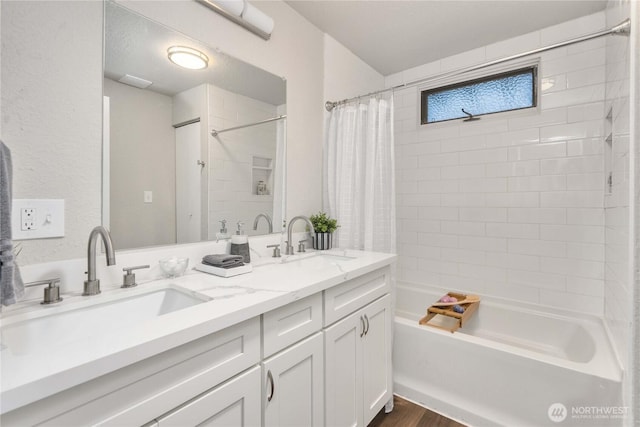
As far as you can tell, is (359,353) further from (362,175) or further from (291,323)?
(362,175)

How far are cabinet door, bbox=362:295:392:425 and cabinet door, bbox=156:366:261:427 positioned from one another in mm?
718

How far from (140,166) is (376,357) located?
59.3 inches

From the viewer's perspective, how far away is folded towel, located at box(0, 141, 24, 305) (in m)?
0.73

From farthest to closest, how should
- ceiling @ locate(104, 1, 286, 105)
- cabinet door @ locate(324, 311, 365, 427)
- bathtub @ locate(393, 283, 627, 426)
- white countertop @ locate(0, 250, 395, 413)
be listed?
bathtub @ locate(393, 283, 627, 426) < cabinet door @ locate(324, 311, 365, 427) < ceiling @ locate(104, 1, 286, 105) < white countertop @ locate(0, 250, 395, 413)

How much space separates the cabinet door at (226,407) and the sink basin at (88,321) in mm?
270

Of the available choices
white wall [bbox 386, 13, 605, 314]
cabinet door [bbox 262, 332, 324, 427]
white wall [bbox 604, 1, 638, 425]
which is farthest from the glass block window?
cabinet door [bbox 262, 332, 324, 427]

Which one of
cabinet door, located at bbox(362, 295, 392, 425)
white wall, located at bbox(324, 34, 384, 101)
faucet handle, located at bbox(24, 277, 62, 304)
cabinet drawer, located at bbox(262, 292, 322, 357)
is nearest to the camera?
faucet handle, located at bbox(24, 277, 62, 304)

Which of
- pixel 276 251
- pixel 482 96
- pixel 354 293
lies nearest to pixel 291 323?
pixel 354 293

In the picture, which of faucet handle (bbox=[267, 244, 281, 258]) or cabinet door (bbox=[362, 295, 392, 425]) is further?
faucet handle (bbox=[267, 244, 281, 258])

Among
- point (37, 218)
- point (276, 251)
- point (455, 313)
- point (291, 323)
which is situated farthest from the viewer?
point (455, 313)

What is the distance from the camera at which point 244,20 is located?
1580mm

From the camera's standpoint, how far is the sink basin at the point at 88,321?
79 cm

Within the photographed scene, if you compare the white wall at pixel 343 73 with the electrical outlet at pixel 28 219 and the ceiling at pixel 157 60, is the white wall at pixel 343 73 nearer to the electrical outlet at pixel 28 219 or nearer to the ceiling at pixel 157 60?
the ceiling at pixel 157 60

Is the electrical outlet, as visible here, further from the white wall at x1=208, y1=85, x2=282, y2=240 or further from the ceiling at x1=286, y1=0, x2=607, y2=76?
the ceiling at x1=286, y1=0, x2=607, y2=76
